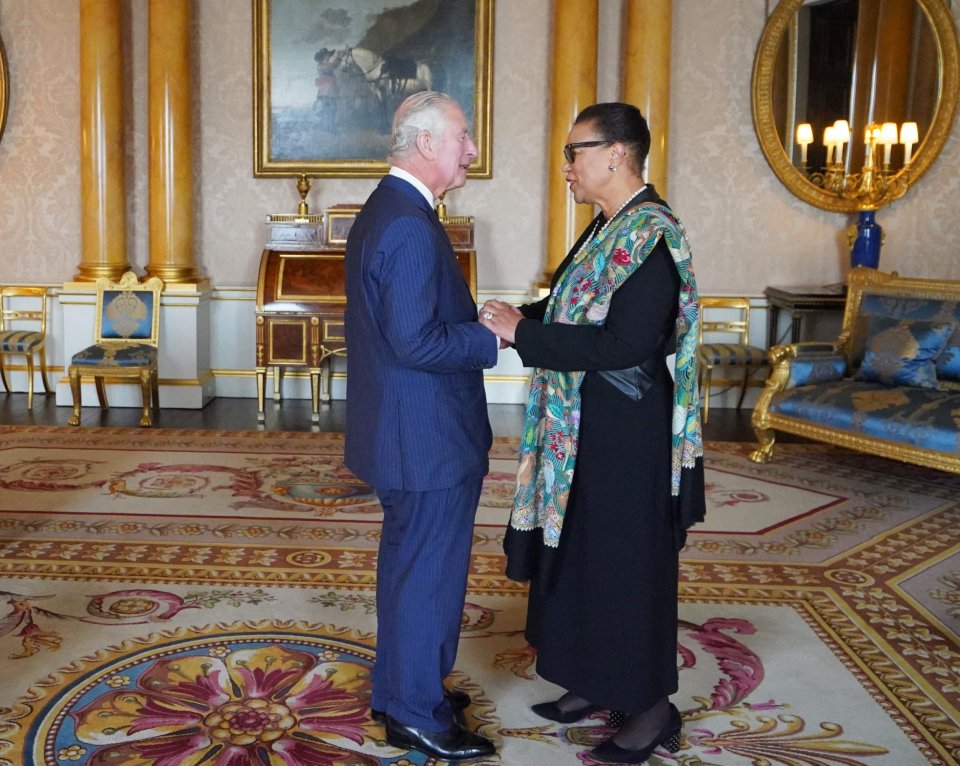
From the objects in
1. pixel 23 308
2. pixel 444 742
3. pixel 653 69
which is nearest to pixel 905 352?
pixel 653 69

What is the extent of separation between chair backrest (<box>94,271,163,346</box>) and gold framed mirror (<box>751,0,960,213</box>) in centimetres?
445

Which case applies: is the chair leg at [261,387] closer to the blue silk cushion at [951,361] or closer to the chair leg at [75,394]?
the chair leg at [75,394]

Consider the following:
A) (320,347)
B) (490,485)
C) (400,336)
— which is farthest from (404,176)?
(320,347)

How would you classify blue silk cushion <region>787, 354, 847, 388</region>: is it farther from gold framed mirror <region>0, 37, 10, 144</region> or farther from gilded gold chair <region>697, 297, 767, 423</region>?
gold framed mirror <region>0, 37, 10, 144</region>

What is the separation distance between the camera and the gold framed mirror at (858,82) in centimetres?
747

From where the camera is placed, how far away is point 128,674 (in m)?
3.09

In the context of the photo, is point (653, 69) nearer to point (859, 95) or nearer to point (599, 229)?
point (859, 95)

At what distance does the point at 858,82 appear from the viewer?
24.8ft

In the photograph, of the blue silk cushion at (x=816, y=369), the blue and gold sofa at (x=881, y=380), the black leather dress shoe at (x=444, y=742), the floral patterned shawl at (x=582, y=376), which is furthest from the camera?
the blue silk cushion at (x=816, y=369)

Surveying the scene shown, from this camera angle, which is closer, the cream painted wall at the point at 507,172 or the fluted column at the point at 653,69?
the fluted column at the point at 653,69

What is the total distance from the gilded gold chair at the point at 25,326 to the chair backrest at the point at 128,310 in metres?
0.55

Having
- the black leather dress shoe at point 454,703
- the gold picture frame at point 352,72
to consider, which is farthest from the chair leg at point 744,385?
the black leather dress shoe at point 454,703

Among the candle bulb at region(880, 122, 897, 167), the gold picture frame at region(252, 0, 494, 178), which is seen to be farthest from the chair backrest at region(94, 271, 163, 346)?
the candle bulb at region(880, 122, 897, 167)

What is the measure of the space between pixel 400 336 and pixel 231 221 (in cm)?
588
